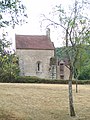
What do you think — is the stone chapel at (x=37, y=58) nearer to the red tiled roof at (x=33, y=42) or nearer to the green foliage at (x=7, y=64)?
the red tiled roof at (x=33, y=42)

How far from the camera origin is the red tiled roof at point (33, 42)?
229 feet

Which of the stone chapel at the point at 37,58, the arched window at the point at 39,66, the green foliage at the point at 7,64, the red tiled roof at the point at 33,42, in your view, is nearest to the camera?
the green foliage at the point at 7,64

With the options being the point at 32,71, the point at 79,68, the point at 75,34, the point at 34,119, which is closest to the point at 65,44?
the point at 75,34

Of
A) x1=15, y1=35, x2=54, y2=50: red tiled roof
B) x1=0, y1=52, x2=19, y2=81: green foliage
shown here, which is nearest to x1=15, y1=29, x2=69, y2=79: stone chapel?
x1=15, y1=35, x2=54, y2=50: red tiled roof

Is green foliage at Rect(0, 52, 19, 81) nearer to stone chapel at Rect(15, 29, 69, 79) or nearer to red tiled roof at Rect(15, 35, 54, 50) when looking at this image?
red tiled roof at Rect(15, 35, 54, 50)

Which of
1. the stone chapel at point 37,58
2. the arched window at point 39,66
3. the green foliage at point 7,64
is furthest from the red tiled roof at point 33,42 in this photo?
the green foliage at point 7,64

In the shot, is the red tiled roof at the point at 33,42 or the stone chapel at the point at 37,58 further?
the red tiled roof at the point at 33,42

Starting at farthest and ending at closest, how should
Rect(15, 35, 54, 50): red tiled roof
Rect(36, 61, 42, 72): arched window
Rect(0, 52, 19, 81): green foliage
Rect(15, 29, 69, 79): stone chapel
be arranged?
Rect(36, 61, 42, 72): arched window, Rect(15, 35, 54, 50): red tiled roof, Rect(15, 29, 69, 79): stone chapel, Rect(0, 52, 19, 81): green foliage

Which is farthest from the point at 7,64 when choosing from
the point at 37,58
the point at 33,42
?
the point at 33,42

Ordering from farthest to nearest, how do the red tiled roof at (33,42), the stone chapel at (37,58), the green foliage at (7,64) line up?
the red tiled roof at (33,42), the stone chapel at (37,58), the green foliage at (7,64)

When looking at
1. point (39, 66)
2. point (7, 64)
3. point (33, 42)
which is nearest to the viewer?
point (7, 64)

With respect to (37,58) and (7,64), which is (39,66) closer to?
(37,58)

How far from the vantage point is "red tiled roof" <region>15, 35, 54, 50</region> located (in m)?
69.8

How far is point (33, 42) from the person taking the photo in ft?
235
